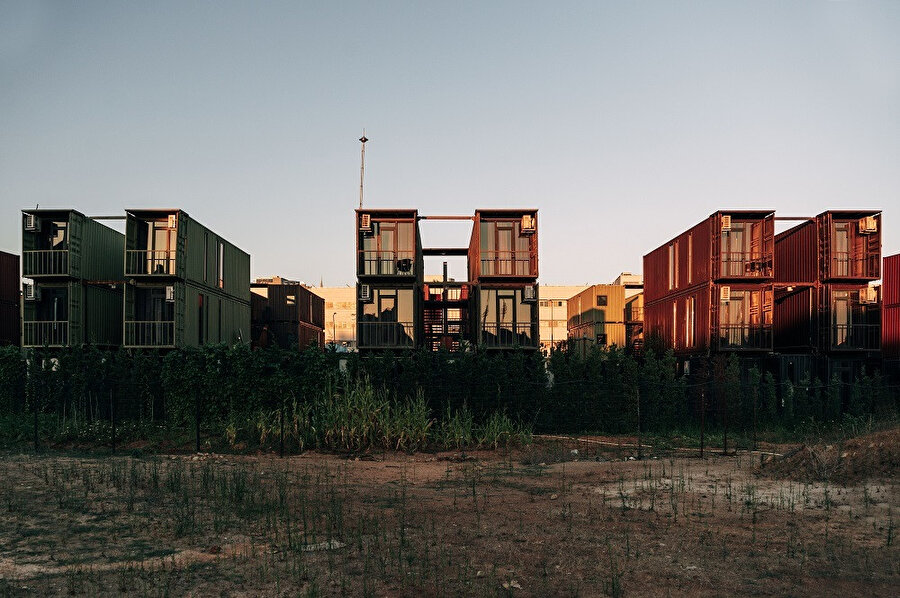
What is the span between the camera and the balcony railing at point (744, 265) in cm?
2945

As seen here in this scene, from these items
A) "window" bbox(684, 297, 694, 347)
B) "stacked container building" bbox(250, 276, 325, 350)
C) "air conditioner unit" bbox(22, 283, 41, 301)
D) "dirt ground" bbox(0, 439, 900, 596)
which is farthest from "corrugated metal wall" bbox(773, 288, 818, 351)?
"air conditioner unit" bbox(22, 283, 41, 301)

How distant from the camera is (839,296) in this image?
99.8ft

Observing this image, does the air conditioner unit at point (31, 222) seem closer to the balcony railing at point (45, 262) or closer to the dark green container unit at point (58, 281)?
the dark green container unit at point (58, 281)

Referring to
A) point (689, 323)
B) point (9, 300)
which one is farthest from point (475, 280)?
point (9, 300)

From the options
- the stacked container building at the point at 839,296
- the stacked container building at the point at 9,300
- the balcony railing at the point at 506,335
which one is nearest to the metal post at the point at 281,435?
the balcony railing at the point at 506,335

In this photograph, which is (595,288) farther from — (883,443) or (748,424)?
(883,443)

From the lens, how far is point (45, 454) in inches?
648

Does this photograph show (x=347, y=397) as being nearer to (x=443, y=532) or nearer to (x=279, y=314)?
(x=443, y=532)

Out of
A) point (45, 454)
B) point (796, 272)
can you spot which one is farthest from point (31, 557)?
point (796, 272)

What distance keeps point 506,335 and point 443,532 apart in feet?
75.9

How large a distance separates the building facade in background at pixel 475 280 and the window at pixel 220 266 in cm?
1065

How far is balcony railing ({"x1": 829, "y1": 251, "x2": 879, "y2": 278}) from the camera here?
2984cm

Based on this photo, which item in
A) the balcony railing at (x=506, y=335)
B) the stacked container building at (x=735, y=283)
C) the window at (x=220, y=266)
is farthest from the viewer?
the window at (x=220, y=266)

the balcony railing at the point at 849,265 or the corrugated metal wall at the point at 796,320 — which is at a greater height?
the balcony railing at the point at 849,265
